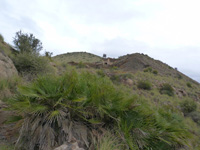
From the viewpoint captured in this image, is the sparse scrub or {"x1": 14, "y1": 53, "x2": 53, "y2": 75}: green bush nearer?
the sparse scrub

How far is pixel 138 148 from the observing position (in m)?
2.98

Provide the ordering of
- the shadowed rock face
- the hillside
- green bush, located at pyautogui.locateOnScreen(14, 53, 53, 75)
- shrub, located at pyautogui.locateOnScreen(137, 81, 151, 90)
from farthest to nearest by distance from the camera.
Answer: shrub, located at pyautogui.locateOnScreen(137, 81, 151, 90), green bush, located at pyautogui.locateOnScreen(14, 53, 53, 75), the shadowed rock face, the hillside

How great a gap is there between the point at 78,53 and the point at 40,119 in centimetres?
6368

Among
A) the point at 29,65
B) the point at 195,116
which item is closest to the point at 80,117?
the point at 29,65

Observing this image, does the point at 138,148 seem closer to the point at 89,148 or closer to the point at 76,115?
the point at 89,148

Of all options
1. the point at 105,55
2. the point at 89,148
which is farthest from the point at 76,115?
the point at 105,55

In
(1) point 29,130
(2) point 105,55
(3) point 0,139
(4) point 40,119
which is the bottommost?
(3) point 0,139

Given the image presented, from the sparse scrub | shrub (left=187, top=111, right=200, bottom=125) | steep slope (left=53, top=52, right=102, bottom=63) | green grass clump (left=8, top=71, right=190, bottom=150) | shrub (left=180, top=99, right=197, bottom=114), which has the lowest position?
shrub (left=187, top=111, right=200, bottom=125)

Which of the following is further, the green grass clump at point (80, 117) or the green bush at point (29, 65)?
the green bush at point (29, 65)

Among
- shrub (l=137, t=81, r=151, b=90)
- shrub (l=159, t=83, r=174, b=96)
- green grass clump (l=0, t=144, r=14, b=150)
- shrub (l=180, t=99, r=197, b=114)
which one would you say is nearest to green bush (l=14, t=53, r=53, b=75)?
green grass clump (l=0, t=144, r=14, b=150)

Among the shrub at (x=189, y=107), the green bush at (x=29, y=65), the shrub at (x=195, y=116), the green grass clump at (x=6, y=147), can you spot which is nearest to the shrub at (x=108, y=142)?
the green grass clump at (x=6, y=147)

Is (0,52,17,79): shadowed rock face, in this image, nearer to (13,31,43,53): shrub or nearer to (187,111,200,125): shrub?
(13,31,43,53): shrub

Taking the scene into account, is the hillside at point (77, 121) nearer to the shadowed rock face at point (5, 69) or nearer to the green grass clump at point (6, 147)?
the green grass clump at point (6, 147)

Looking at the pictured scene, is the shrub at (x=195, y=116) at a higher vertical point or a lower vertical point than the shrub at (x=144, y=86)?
lower
